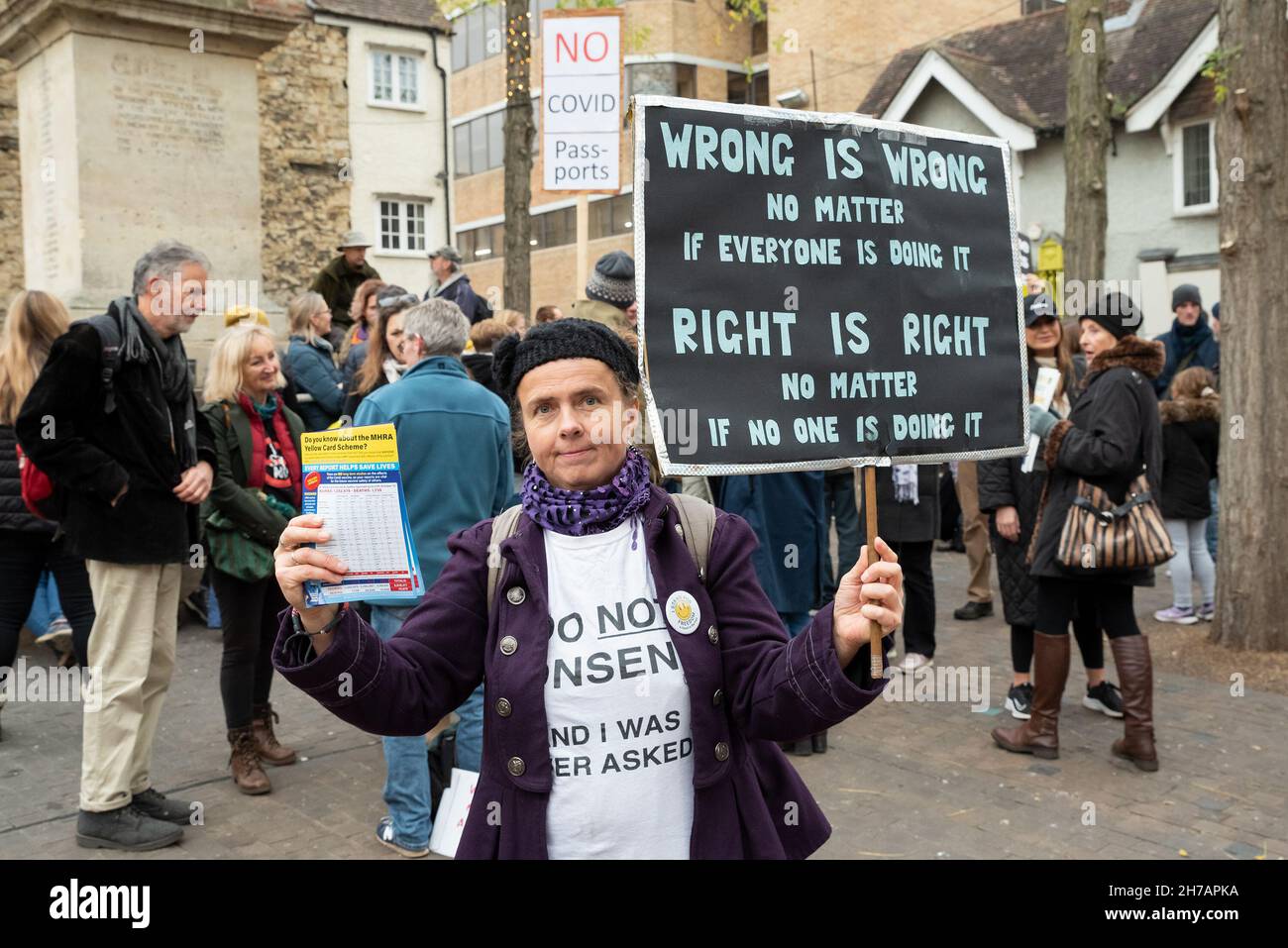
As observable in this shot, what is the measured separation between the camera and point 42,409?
4.46 metres

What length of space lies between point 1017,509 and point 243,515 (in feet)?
13.6

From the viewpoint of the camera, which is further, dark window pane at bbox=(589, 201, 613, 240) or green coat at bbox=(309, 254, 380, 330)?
dark window pane at bbox=(589, 201, 613, 240)

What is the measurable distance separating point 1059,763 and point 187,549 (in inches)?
167

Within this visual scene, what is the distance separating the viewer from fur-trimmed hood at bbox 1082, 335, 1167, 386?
220 inches

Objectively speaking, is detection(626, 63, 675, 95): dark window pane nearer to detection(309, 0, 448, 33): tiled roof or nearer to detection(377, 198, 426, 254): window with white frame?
detection(309, 0, 448, 33): tiled roof

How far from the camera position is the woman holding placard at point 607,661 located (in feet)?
7.57

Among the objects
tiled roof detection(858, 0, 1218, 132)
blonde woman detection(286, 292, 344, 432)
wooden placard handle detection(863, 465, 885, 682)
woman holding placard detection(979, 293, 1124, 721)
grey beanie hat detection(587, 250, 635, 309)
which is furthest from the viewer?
tiled roof detection(858, 0, 1218, 132)

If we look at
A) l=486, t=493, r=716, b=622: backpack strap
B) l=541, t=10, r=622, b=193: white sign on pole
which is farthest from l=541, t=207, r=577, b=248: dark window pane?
l=486, t=493, r=716, b=622: backpack strap

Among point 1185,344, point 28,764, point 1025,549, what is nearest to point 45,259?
point 28,764

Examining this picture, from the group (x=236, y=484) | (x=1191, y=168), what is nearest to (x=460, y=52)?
(x=1191, y=168)

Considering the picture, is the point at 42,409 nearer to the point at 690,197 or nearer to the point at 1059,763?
the point at 690,197

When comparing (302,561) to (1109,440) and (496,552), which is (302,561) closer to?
(496,552)

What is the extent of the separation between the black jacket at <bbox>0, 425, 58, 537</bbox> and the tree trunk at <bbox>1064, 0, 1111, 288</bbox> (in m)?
10.5

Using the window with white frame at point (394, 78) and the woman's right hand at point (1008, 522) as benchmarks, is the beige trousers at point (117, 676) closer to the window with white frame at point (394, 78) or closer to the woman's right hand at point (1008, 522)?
the woman's right hand at point (1008, 522)
